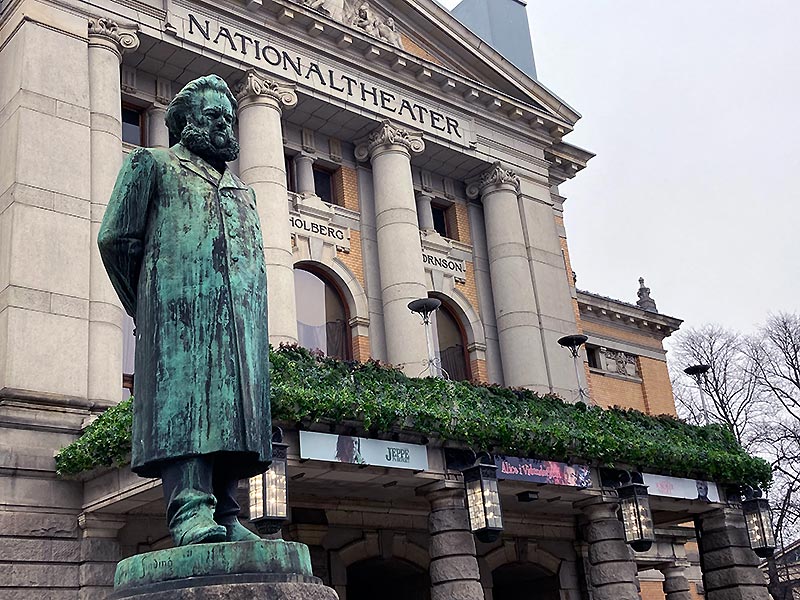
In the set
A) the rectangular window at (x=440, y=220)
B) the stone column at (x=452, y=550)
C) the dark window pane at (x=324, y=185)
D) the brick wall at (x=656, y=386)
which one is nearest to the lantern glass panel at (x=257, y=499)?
the stone column at (x=452, y=550)

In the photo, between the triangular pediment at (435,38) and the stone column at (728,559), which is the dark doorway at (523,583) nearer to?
the stone column at (728,559)

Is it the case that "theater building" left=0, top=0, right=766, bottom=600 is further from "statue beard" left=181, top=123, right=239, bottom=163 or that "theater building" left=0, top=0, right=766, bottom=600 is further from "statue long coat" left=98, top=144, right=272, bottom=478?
"statue long coat" left=98, top=144, right=272, bottom=478

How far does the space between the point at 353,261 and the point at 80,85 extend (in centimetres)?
811

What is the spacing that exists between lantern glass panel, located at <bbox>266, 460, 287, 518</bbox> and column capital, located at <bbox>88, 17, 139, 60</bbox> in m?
11.3

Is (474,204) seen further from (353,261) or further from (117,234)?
(117,234)

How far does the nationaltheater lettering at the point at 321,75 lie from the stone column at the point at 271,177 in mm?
667

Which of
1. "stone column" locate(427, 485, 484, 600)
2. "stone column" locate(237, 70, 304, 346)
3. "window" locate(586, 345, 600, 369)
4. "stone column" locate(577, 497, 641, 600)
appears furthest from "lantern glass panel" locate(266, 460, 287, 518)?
Answer: "window" locate(586, 345, 600, 369)

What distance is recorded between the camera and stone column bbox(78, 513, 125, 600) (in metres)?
15.6

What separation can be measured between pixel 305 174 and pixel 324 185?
3.76 ft

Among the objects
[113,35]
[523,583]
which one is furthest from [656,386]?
[113,35]

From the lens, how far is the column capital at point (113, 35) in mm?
20375

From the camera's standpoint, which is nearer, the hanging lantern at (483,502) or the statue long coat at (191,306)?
the statue long coat at (191,306)

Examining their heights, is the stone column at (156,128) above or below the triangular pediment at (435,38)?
below

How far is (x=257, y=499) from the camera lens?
1303 cm
